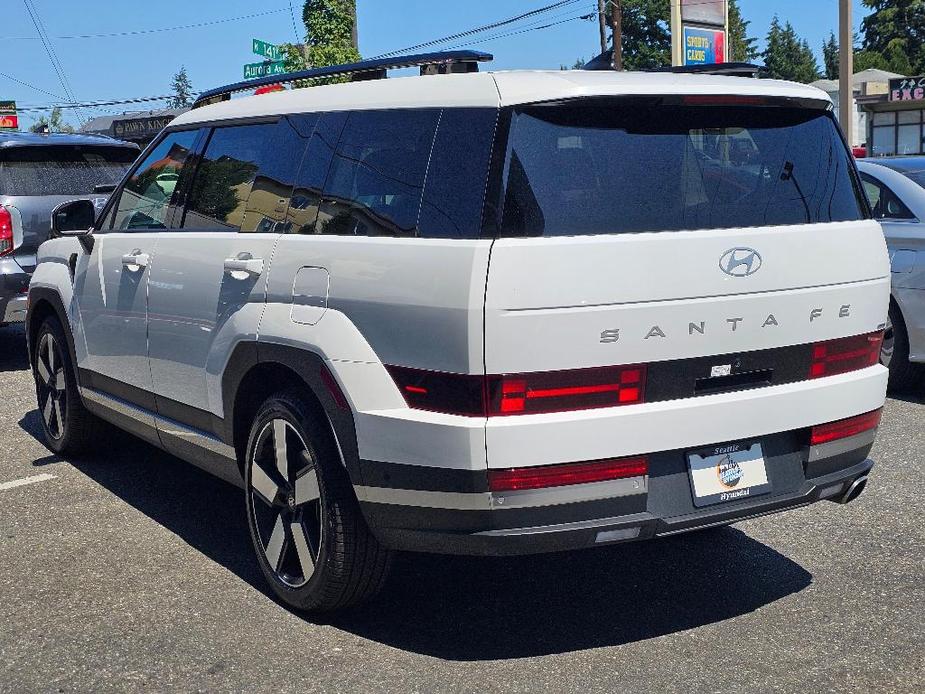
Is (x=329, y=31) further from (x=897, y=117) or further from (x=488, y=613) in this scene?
(x=897, y=117)

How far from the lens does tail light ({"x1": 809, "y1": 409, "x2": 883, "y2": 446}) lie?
4.04 metres

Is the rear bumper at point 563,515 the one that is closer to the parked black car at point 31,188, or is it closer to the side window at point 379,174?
the side window at point 379,174

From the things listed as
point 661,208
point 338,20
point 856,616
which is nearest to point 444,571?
point 856,616

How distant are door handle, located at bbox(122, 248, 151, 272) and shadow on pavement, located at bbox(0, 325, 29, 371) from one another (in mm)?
5448

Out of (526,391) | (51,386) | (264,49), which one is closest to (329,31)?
(264,49)

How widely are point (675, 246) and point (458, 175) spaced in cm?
70

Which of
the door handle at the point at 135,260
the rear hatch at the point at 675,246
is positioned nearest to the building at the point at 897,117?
the door handle at the point at 135,260

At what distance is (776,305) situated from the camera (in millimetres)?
3855

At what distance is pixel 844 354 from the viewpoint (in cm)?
411

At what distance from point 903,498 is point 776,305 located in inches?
90.5

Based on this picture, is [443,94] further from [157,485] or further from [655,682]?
[157,485]

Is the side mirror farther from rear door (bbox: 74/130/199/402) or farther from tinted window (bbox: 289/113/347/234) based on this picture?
tinted window (bbox: 289/113/347/234)

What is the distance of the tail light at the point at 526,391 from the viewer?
348cm

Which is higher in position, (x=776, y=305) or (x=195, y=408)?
(x=776, y=305)
